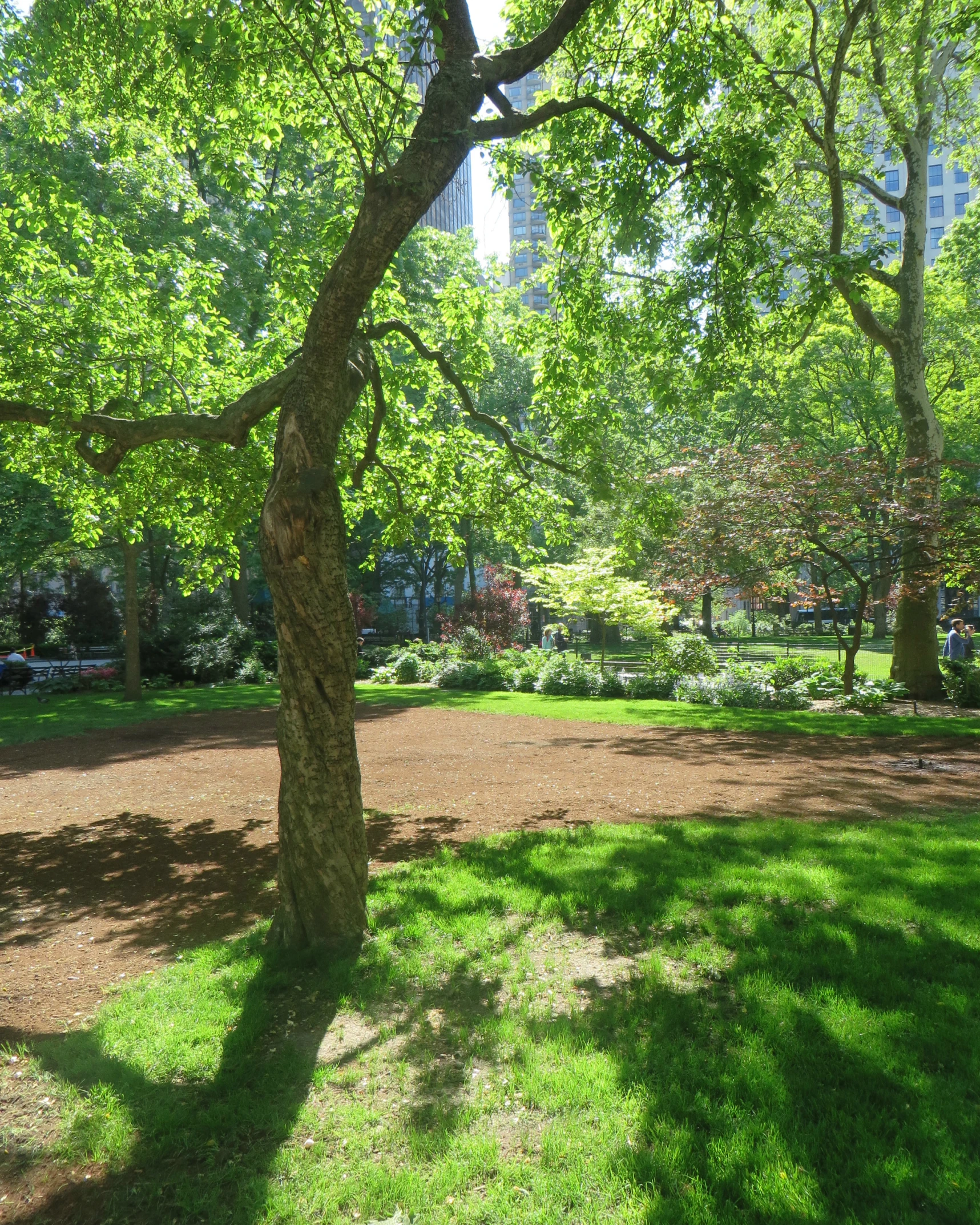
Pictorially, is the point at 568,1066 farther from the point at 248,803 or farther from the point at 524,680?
the point at 524,680

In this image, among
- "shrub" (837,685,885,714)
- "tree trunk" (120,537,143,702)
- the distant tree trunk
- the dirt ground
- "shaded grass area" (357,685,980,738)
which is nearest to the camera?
the dirt ground

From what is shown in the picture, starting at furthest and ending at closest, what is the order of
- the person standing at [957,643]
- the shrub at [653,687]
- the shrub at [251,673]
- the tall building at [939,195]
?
the tall building at [939,195] < the shrub at [251,673] < the person standing at [957,643] < the shrub at [653,687]

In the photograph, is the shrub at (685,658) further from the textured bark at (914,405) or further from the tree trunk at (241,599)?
the tree trunk at (241,599)

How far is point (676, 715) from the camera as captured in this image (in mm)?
14539

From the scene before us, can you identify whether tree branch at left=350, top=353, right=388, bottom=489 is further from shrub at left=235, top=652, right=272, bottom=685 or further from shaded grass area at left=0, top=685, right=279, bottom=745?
shrub at left=235, top=652, right=272, bottom=685

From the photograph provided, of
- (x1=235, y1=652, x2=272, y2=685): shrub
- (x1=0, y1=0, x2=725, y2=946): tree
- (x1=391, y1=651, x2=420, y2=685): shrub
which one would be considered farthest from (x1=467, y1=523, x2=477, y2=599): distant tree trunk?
(x1=0, y1=0, x2=725, y2=946): tree

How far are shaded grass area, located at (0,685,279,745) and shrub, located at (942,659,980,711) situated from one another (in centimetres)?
1454

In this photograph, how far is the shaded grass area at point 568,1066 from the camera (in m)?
2.60

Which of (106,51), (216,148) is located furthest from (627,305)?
(106,51)

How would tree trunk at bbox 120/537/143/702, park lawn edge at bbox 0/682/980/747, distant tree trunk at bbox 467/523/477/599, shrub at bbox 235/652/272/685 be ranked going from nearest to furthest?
1. park lawn edge at bbox 0/682/980/747
2. tree trunk at bbox 120/537/143/702
3. shrub at bbox 235/652/272/685
4. distant tree trunk at bbox 467/523/477/599

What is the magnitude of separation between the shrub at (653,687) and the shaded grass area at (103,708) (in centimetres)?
864

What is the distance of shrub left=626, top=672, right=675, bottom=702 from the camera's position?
1761 centimetres

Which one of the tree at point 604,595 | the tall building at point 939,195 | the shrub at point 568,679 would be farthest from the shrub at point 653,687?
the tall building at point 939,195

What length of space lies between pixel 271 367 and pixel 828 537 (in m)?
11.2
